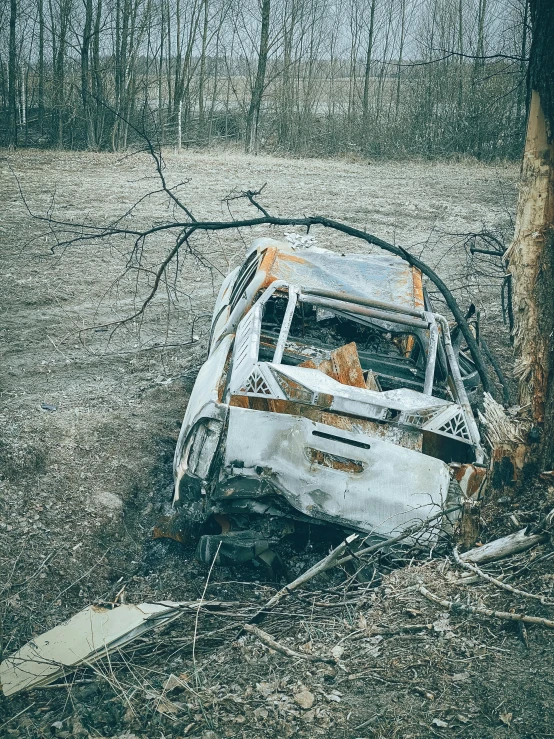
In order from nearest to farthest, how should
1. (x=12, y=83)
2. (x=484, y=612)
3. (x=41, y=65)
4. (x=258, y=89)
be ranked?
(x=484, y=612) → (x=12, y=83) → (x=41, y=65) → (x=258, y=89)

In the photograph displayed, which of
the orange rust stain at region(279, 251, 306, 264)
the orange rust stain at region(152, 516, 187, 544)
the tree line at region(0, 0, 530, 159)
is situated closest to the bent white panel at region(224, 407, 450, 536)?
the orange rust stain at region(152, 516, 187, 544)

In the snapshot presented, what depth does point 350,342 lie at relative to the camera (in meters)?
5.76

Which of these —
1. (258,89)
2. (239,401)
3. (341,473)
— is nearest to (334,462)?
(341,473)

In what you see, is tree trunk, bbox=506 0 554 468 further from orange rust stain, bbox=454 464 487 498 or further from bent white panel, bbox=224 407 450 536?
bent white panel, bbox=224 407 450 536

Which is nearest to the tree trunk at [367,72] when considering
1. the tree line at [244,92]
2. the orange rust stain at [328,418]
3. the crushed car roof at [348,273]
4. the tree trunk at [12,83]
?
the tree line at [244,92]

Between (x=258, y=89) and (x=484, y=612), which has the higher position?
(x=258, y=89)

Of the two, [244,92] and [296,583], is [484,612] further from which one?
[244,92]

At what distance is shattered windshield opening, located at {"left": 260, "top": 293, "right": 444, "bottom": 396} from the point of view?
517cm

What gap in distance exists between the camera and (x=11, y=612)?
158 inches

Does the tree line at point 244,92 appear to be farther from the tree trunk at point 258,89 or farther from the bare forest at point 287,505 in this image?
the bare forest at point 287,505

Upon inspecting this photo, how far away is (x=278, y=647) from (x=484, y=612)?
1.04m

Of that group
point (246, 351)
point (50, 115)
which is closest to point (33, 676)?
point (246, 351)

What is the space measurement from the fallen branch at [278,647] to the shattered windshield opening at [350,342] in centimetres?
203

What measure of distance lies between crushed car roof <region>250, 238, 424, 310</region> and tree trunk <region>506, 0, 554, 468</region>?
1531 mm
